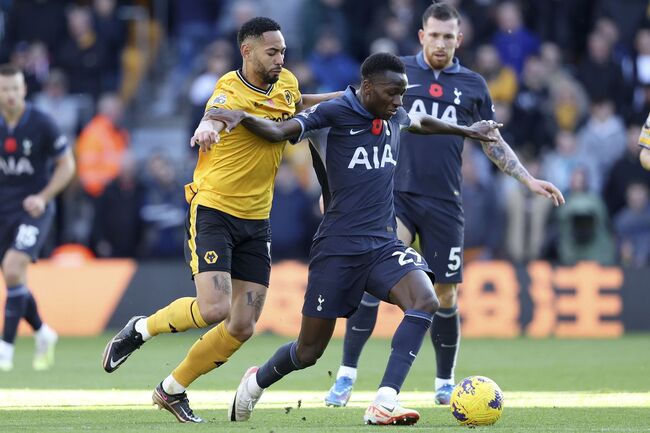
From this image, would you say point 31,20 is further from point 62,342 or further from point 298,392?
point 298,392

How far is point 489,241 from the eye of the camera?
18359 millimetres

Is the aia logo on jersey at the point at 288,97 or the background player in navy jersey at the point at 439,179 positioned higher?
the aia logo on jersey at the point at 288,97

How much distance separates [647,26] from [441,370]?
10.9 metres

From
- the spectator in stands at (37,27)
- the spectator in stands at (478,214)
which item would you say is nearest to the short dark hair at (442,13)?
the spectator in stands at (478,214)

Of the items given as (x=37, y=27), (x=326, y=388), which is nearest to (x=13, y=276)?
(x=326, y=388)

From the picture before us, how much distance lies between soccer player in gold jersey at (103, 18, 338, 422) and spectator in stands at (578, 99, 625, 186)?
10.5m

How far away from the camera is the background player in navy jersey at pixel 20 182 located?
13219 millimetres

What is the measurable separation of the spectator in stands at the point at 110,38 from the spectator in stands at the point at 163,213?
2.95m

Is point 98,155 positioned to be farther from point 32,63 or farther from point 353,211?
point 353,211

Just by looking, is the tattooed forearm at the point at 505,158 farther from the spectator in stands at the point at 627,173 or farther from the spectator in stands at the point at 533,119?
the spectator in stands at the point at 533,119

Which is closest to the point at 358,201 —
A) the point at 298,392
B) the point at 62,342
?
the point at 298,392

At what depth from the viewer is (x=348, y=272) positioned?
8523 millimetres

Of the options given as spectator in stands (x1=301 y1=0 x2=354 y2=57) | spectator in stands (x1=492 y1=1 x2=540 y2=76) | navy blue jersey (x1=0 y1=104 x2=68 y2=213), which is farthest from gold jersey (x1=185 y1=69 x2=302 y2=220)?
spectator in stands (x1=301 y1=0 x2=354 y2=57)

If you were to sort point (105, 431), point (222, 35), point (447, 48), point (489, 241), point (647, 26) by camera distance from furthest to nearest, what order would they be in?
point (222, 35) → point (647, 26) → point (489, 241) → point (447, 48) → point (105, 431)
